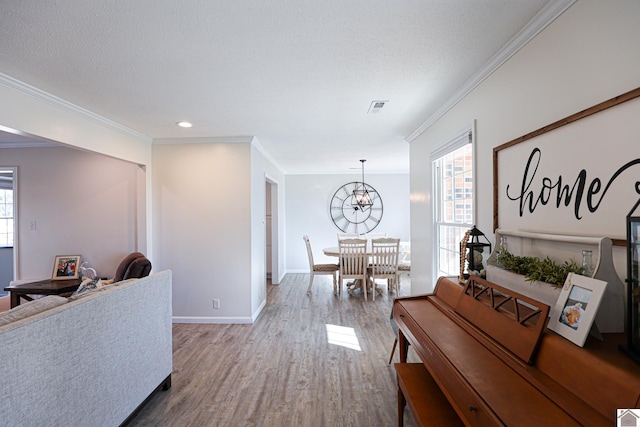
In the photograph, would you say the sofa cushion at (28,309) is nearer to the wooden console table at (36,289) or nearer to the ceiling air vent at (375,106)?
the wooden console table at (36,289)

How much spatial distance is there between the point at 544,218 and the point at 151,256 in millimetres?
4158

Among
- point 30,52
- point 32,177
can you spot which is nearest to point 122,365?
point 30,52

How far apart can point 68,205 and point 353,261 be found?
4.27 m

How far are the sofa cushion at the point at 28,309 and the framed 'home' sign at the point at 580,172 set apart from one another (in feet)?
8.70

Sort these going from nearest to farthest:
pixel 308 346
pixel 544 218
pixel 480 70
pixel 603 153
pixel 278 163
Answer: pixel 603 153 < pixel 544 218 < pixel 480 70 < pixel 308 346 < pixel 278 163

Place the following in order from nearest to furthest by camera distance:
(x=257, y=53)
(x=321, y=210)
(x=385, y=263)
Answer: (x=257, y=53) → (x=385, y=263) → (x=321, y=210)

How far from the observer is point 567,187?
1298 millimetres

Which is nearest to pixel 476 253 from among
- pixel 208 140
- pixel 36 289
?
pixel 208 140

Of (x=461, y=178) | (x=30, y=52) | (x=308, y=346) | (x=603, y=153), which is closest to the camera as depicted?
(x=603, y=153)

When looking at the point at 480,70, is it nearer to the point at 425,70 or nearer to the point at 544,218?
the point at 425,70

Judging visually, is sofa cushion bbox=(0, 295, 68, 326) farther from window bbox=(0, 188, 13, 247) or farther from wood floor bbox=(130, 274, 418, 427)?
window bbox=(0, 188, 13, 247)

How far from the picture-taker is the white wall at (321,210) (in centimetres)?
682

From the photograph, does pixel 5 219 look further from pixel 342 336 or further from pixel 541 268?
pixel 541 268

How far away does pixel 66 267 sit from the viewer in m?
3.79
